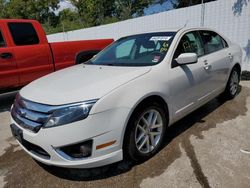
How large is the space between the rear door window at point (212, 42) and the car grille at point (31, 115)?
2.77 meters

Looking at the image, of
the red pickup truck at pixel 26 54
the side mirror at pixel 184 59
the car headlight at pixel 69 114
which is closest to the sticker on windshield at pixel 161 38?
the side mirror at pixel 184 59

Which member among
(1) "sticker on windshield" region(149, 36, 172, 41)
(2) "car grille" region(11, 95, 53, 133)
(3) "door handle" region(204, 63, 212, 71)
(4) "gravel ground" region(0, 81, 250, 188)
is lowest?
(4) "gravel ground" region(0, 81, 250, 188)

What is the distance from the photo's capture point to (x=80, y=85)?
2682mm

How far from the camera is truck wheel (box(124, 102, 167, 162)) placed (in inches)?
106

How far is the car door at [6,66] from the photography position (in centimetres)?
497

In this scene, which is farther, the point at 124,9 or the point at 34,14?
the point at 34,14

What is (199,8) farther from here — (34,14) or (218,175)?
(34,14)

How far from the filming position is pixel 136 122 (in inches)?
107

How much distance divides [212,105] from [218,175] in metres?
2.36

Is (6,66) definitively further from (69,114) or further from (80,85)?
(69,114)

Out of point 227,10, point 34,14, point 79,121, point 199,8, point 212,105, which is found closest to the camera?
point 79,121

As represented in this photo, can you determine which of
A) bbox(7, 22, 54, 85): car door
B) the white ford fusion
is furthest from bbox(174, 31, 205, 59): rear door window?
bbox(7, 22, 54, 85): car door

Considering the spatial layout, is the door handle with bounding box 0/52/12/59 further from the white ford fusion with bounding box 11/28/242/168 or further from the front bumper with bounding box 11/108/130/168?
the front bumper with bounding box 11/108/130/168

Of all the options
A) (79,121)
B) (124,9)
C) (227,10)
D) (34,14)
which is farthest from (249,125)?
(34,14)
